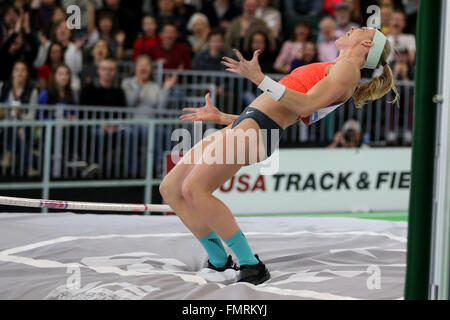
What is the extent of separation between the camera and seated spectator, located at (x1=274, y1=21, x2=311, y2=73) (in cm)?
886

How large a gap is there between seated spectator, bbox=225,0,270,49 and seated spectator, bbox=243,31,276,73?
7 centimetres

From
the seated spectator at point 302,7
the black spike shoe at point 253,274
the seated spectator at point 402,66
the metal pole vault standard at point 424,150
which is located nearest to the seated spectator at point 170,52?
the seated spectator at point 302,7

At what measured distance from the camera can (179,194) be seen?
3.88m

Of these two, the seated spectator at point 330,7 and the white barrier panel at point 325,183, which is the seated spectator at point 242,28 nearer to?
the seated spectator at point 330,7

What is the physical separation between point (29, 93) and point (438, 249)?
19.1 feet

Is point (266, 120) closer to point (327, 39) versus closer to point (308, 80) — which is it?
point (308, 80)

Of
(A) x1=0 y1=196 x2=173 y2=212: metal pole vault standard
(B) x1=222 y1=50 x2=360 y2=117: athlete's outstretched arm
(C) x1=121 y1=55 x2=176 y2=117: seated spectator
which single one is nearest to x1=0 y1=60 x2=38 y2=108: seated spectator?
(C) x1=121 y1=55 x2=176 y2=117: seated spectator

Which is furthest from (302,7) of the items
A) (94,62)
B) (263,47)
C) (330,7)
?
(94,62)

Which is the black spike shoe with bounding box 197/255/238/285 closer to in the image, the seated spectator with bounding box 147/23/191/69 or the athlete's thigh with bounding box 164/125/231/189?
the athlete's thigh with bounding box 164/125/231/189

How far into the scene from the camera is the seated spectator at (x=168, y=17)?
910 centimetres

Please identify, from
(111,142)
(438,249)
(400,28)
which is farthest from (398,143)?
(438,249)

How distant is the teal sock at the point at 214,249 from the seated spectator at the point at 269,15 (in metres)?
5.83

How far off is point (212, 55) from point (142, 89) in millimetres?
1086

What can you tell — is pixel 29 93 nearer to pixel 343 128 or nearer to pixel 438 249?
pixel 343 128
